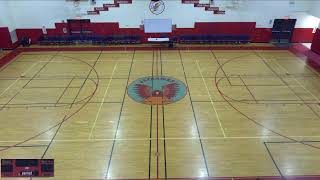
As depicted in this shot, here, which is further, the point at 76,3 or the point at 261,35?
the point at 261,35

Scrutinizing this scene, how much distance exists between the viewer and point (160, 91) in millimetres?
13109

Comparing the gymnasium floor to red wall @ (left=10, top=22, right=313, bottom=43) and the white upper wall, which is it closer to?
red wall @ (left=10, top=22, right=313, bottom=43)

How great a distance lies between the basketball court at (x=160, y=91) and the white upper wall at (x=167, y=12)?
0.21 feet

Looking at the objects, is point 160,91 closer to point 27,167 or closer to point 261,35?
point 27,167

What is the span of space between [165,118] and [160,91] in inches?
89.8

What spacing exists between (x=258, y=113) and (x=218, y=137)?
242 cm

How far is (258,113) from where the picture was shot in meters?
11.4

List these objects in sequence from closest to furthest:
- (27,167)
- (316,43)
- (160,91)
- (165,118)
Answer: (27,167), (165,118), (160,91), (316,43)

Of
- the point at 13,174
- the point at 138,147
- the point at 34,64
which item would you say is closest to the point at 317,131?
the point at 138,147

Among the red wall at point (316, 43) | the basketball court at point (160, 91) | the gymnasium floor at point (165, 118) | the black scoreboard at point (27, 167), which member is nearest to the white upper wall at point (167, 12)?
the basketball court at point (160, 91)

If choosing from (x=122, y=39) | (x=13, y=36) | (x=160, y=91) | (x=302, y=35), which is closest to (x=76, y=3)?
(x=122, y=39)

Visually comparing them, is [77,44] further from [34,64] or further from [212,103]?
[212,103]

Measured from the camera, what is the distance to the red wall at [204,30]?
1928 cm

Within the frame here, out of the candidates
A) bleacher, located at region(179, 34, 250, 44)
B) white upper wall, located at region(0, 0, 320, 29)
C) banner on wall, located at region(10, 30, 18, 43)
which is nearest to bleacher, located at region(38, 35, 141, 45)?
white upper wall, located at region(0, 0, 320, 29)
